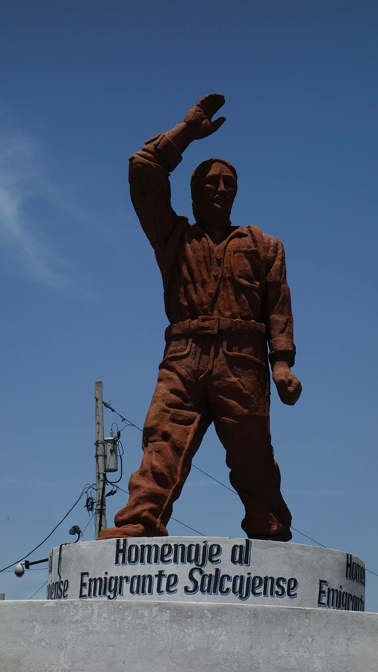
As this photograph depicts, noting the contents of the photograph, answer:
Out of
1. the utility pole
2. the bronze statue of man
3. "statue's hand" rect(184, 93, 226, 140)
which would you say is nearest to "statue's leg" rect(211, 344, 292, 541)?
the bronze statue of man

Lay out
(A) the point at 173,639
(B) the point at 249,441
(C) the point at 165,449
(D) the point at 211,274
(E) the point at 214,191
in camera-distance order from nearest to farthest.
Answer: (A) the point at 173,639, (C) the point at 165,449, (B) the point at 249,441, (D) the point at 211,274, (E) the point at 214,191

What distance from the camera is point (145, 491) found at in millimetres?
7715

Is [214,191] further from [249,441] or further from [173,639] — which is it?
[173,639]

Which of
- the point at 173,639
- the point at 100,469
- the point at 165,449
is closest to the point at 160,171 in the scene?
the point at 165,449

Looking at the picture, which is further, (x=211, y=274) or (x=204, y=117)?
(x=204, y=117)

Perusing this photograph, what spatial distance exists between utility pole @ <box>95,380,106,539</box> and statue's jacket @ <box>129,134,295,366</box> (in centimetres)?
611

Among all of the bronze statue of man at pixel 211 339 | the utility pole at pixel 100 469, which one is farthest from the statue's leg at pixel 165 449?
the utility pole at pixel 100 469

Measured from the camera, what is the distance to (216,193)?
28.1 feet

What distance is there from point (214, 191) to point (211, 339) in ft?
4.07

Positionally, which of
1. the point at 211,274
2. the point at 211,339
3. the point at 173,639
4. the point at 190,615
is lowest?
the point at 173,639

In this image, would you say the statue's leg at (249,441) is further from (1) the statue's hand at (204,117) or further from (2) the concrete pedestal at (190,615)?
(1) the statue's hand at (204,117)

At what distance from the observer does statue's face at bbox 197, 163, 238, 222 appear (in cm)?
856

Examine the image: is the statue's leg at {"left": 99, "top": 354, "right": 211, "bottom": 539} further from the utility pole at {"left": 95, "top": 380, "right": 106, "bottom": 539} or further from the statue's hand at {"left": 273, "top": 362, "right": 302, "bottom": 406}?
the utility pole at {"left": 95, "top": 380, "right": 106, "bottom": 539}

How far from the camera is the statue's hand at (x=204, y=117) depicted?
852 cm
